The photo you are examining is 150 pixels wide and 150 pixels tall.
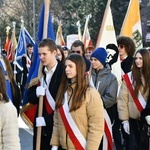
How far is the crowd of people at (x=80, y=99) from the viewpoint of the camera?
4.36 meters

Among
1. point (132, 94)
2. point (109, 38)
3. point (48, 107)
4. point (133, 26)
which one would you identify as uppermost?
point (133, 26)

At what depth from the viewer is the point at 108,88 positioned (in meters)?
6.20

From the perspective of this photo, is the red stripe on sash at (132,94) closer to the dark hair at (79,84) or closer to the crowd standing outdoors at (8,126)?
the dark hair at (79,84)

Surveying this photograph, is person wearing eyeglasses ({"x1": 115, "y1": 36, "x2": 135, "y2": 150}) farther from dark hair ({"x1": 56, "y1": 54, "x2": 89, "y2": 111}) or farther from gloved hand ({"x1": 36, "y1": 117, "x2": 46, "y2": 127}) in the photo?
dark hair ({"x1": 56, "y1": 54, "x2": 89, "y2": 111})

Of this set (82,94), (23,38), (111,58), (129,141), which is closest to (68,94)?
(82,94)

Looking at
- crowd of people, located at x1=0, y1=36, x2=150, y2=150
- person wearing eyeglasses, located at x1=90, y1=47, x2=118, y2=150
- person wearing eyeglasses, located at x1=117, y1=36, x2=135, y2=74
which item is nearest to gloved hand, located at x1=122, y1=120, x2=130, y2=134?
crowd of people, located at x1=0, y1=36, x2=150, y2=150

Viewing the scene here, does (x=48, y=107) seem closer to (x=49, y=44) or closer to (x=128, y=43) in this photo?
(x=49, y=44)

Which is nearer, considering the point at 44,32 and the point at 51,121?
the point at 51,121

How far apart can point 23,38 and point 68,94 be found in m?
10.8

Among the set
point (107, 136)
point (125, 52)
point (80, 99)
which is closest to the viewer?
point (80, 99)

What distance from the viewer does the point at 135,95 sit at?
5.88 m

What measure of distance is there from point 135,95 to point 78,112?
5.47ft

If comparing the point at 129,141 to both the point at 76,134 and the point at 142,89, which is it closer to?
the point at 142,89

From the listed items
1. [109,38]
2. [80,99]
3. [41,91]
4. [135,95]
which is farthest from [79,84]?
[109,38]
